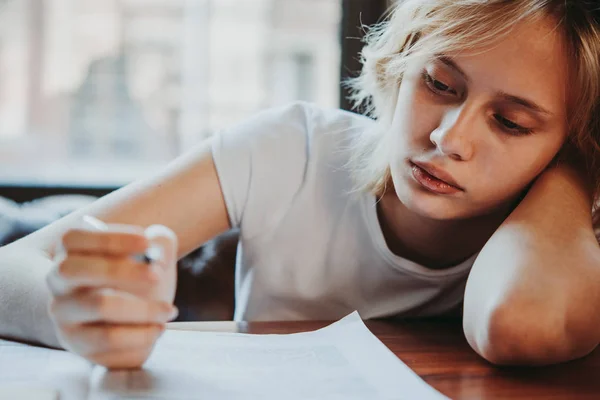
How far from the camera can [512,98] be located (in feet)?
2.81

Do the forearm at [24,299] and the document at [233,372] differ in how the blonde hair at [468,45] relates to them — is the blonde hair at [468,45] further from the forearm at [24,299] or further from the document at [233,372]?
the forearm at [24,299]

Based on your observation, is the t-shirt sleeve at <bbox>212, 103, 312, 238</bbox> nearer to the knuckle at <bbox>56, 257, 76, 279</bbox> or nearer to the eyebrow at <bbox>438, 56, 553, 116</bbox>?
the eyebrow at <bbox>438, 56, 553, 116</bbox>

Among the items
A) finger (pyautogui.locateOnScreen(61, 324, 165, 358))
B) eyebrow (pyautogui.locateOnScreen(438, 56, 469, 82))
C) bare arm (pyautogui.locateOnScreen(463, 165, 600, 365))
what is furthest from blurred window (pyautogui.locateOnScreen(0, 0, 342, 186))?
finger (pyautogui.locateOnScreen(61, 324, 165, 358))

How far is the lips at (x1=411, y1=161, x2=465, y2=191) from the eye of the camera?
2.86 ft

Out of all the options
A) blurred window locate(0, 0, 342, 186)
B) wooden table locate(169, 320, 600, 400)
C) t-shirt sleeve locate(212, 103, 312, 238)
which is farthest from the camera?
blurred window locate(0, 0, 342, 186)

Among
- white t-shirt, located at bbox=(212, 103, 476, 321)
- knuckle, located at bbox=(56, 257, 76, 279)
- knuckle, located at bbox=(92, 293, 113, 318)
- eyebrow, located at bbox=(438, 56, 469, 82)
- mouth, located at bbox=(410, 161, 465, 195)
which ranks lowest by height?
white t-shirt, located at bbox=(212, 103, 476, 321)

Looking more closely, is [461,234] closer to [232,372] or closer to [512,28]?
[512,28]

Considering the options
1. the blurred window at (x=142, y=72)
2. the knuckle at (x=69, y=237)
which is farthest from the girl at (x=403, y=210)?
the blurred window at (x=142, y=72)

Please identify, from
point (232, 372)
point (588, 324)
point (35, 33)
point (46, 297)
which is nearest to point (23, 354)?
point (46, 297)

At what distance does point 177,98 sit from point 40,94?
0.54 meters

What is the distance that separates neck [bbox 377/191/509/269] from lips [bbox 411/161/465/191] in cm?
21

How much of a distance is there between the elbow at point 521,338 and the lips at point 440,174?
0.20m

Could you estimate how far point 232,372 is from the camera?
2.12 ft

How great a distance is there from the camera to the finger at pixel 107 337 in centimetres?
61
